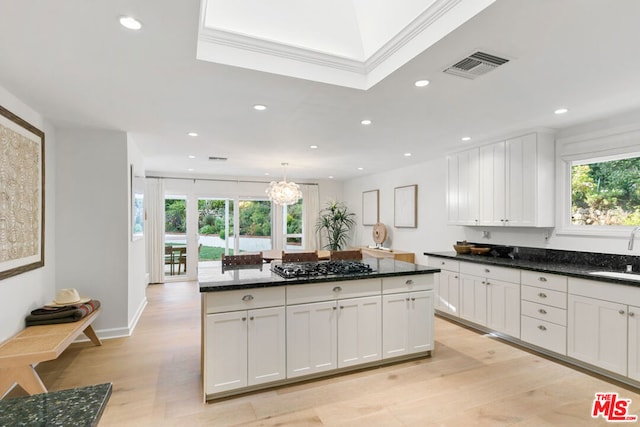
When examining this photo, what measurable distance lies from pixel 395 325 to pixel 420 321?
0.95ft

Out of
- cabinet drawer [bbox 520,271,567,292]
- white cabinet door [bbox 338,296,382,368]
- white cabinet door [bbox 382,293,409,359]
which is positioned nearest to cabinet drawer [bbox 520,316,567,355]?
cabinet drawer [bbox 520,271,567,292]

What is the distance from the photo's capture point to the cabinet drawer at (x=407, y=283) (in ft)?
9.96

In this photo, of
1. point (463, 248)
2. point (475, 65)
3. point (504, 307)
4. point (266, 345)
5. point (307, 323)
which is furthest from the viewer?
point (463, 248)

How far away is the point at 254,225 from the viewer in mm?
7980

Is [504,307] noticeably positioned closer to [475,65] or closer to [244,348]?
[475,65]

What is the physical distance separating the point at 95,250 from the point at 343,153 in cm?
354

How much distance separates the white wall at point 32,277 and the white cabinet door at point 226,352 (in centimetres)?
170

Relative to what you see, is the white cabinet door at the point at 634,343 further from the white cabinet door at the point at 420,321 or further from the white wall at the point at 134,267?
the white wall at the point at 134,267

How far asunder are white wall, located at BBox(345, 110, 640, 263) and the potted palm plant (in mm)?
302

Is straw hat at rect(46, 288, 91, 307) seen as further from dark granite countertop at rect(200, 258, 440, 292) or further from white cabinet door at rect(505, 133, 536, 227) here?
white cabinet door at rect(505, 133, 536, 227)

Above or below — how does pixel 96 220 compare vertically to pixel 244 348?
above

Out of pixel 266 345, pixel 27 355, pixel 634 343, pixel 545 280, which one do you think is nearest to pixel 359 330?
pixel 266 345

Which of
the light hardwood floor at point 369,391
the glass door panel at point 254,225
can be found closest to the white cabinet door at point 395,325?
the light hardwood floor at point 369,391

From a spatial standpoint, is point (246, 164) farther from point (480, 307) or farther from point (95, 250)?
point (480, 307)
